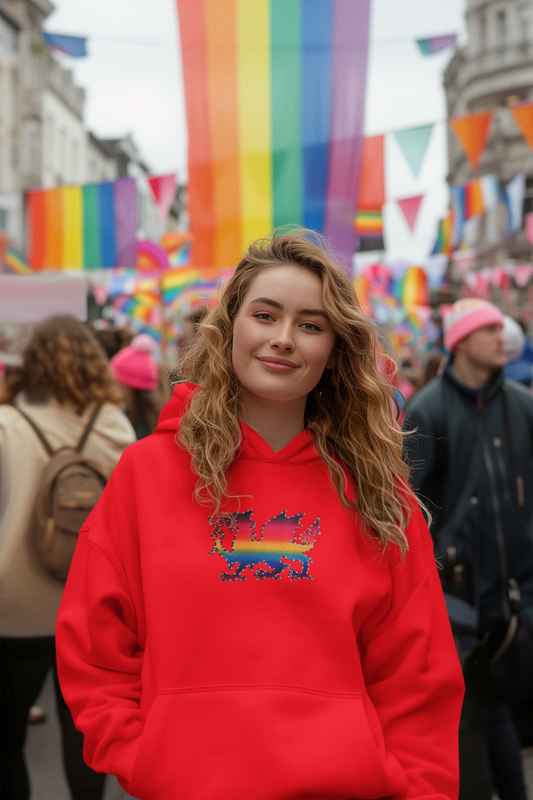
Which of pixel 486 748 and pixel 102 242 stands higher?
pixel 102 242

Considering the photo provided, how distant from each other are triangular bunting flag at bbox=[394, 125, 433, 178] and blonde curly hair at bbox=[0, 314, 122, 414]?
319 centimetres

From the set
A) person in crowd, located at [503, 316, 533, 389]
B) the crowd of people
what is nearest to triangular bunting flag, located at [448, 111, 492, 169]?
person in crowd, located at [503, 316, 533, 389]

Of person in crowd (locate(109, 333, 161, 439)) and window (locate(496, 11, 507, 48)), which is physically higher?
window (locate(496, 11, 507, 48))

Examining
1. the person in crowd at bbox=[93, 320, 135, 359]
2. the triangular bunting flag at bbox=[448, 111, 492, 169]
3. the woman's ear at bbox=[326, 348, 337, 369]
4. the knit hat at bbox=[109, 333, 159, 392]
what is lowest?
the knit hat at bbox=[109, 333, 159, 392]

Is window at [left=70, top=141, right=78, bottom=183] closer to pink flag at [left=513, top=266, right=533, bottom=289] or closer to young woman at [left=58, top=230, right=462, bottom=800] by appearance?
pink flag at [left=513, top=266, right=533, bottom=289]

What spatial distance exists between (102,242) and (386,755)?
491 cm

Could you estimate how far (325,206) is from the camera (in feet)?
12.4

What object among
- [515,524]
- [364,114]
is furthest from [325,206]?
[515,524]

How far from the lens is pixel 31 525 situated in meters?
2.86

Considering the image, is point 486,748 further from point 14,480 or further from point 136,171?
point 136,171

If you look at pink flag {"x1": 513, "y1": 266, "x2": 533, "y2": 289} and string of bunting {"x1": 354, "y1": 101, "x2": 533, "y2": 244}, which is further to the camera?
→ pink flag {"x1": 513, "y1": 266, "x2": 533, "y2": 289}

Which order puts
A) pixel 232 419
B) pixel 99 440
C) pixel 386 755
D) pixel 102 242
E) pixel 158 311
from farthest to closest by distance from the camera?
pixel 158 311, pixel 102 242, pixel 99 440, pixel 232 419, pixel 386 755

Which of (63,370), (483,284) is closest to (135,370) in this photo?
(63,370)

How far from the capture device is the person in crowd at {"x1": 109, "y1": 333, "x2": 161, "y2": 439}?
476 centimetres
